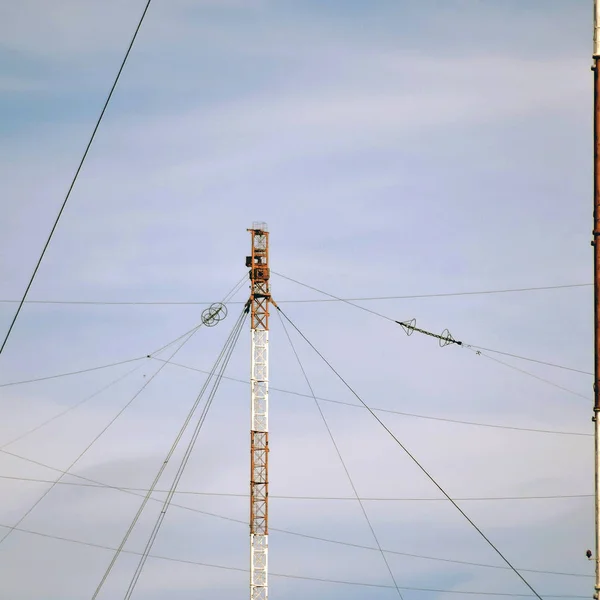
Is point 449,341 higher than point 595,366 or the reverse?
higher

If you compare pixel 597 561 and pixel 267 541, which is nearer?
pixel 597 561

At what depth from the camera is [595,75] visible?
43125mm

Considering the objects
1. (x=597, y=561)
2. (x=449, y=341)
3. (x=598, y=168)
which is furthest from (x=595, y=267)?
(x=449, y=341)

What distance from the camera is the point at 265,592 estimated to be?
10475 centimetres

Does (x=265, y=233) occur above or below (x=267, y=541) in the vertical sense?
above

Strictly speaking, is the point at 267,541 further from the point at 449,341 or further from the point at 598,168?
the point at 598,168

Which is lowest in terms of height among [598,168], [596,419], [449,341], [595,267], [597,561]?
[597,561]

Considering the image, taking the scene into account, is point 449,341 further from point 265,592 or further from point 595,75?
point 595,75

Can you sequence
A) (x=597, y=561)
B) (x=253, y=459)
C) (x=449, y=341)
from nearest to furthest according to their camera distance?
(x=597, y=561), (x=449, y=341), (x=253, y=459)

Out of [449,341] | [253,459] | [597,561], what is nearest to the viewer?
[597,561]

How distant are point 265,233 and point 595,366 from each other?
6855 centimetres

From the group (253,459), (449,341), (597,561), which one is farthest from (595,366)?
(253,459)

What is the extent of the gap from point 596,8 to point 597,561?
16.5 m

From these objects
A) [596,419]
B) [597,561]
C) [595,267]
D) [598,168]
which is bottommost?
[597,561]
